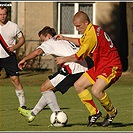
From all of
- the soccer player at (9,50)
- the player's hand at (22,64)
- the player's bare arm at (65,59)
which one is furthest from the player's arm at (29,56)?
the soccer player at (9,50)

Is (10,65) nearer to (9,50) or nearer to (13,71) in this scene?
(13,71)

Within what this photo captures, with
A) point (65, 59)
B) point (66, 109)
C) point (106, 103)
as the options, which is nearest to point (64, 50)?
point (65, 59)

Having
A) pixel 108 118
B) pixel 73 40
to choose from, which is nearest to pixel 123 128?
pixel 108 118

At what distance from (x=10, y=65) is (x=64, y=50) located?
3373mm

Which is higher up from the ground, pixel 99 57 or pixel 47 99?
pixel 99 57

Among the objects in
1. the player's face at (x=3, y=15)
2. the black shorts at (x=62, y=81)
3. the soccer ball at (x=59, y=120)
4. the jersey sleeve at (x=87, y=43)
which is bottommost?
the soccer ball at (x=59, y=120)

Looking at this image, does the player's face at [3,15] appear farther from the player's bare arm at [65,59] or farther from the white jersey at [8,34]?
the player's bare arm at [65,59]

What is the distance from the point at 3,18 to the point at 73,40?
128 inches

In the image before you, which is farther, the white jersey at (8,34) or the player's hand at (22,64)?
the white jersey at (8,34)

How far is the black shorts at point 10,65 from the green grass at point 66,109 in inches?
32.5

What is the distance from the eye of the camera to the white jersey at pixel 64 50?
1104 cm

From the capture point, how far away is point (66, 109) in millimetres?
14586

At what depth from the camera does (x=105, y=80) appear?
10.7 m

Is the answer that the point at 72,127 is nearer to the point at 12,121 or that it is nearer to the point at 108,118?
the point at 108,118
